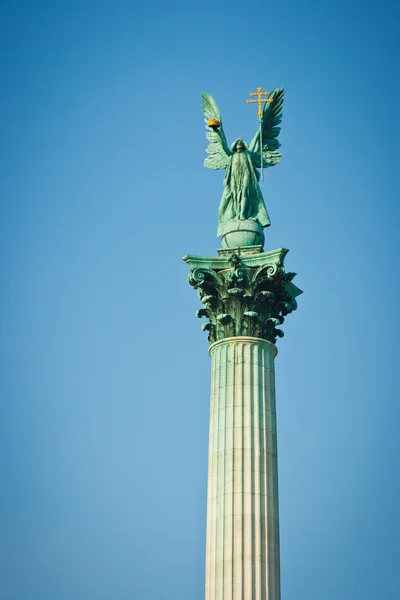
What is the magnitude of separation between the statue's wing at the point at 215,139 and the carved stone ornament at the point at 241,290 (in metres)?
5.81

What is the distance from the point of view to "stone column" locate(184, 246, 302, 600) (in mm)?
30172

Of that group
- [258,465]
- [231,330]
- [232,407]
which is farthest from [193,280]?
[258,465]

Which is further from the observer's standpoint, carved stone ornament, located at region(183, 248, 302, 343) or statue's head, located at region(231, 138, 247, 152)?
statue's head, located at region(231, 138, 247, 152)

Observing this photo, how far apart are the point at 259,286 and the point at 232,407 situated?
457 cm

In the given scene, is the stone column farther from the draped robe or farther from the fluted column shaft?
the draped robe

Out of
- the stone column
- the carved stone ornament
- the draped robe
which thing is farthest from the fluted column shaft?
the draped robe

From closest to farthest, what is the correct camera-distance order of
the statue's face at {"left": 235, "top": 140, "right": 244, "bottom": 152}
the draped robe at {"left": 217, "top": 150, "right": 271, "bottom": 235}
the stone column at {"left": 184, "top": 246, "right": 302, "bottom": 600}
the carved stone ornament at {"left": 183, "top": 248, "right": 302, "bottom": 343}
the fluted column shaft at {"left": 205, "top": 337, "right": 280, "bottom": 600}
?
the fluted column shaft at {"left": 205, "top": 337, "right": 280, "bottom": 600}, the stone column at {"left": 184, "top": 246, "right": 302, "bottom": 600}, the carved stone ornament at {"left": 183, "top": 248, "right": 302, "bottom": 343}, the draped robe at {"left": 217, "top": 150, "right": 271, "bottom": 235}, the statue's face at {"left": 235, "top": 140, "right": 244, "bottom": 152}

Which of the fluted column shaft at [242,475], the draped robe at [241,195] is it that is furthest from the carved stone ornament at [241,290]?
the draped robe at [241,195]

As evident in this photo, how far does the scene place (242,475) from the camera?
31.3 meters

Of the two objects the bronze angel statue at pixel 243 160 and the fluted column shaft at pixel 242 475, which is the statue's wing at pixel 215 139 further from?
the fluted column shaft at pixel 242 475

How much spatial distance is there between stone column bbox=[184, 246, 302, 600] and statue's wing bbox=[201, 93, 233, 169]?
5200 mm

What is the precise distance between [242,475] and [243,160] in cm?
1317

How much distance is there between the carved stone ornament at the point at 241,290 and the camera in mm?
34062

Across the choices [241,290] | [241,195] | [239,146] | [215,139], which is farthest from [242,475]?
[215,139]
